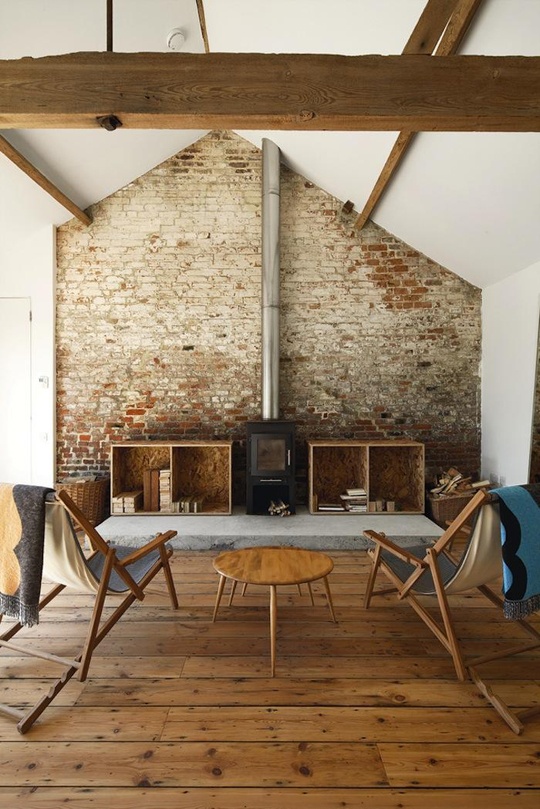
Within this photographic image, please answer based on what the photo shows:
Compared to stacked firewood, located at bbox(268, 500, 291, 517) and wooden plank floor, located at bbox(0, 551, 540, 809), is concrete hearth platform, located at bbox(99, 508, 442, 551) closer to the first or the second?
stacked firewood, located at bbox(268, 500, 291, 517)

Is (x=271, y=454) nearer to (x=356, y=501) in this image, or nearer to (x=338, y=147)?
(x=356, y=501)

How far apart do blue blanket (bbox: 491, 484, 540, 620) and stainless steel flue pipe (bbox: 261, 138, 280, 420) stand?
305 centimetres

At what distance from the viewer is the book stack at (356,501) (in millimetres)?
4973

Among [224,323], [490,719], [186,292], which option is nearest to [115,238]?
[186,292]

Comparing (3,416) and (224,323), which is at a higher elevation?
(224,323)

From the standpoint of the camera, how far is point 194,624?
115 inches

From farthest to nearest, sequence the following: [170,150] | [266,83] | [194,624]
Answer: [170,150]
[194,624]
[266,83]

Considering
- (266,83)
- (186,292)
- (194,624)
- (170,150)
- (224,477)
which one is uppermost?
(170,150)

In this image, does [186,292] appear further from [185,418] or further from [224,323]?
[185,418]

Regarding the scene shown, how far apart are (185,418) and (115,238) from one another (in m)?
2.28

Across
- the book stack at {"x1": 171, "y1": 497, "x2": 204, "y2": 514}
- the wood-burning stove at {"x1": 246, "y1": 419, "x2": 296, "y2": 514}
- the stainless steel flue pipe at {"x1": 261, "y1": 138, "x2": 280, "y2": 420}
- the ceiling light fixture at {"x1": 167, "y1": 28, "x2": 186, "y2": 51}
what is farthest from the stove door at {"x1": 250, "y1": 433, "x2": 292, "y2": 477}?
the ceiling light fixture at {"x1": 167, "y1": 28, "x2": 186, "y2": 51}

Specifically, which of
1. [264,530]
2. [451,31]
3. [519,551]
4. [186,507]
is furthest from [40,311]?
[519,551]

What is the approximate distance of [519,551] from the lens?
7.50ft

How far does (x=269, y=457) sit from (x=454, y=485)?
207cm
